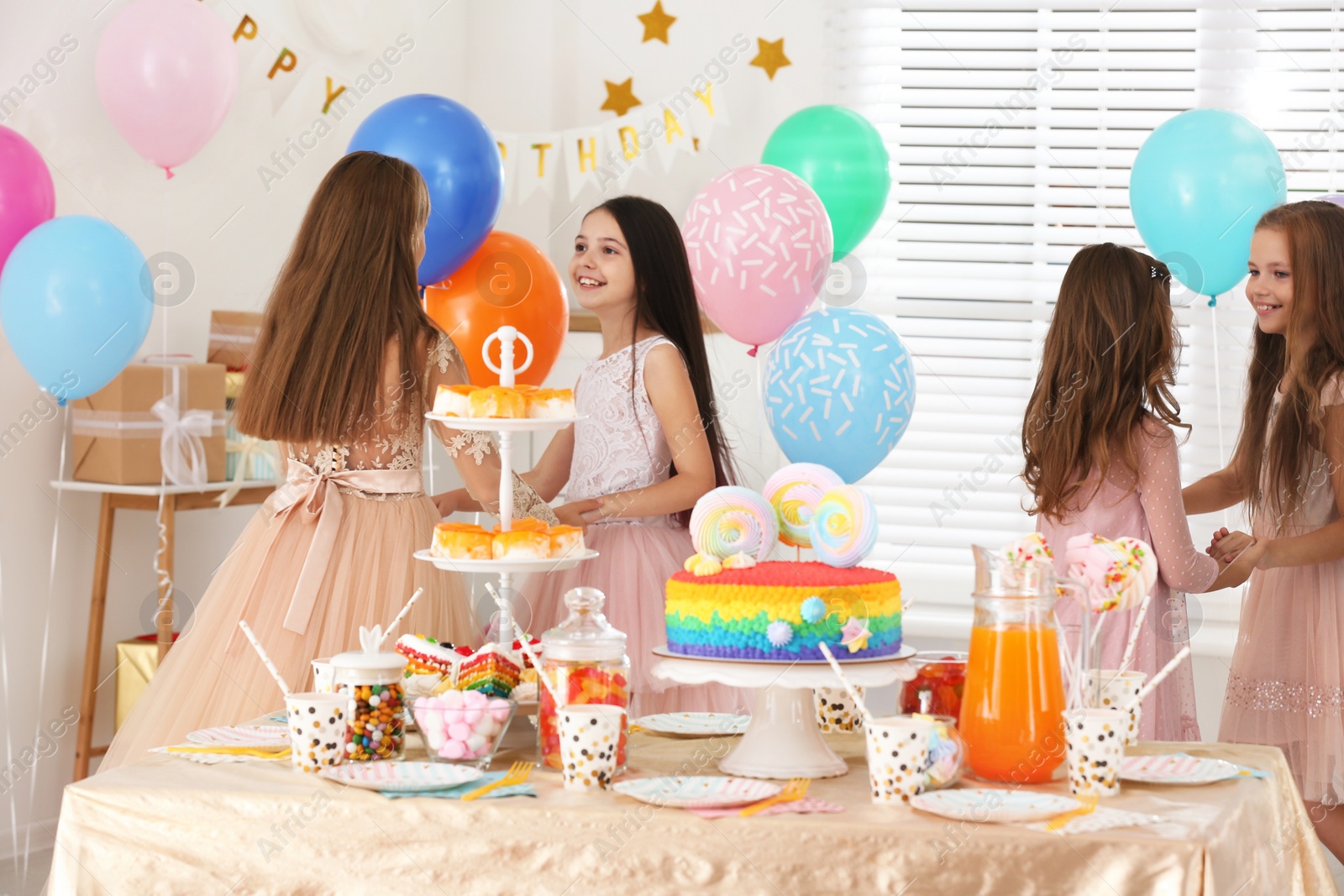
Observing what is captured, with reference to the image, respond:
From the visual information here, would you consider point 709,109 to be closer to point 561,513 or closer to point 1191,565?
point 561,513

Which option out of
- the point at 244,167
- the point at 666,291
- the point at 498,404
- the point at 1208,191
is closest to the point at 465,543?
the point at 498,404

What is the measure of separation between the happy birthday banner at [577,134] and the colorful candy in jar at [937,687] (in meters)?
2.70

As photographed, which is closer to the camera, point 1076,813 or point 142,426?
point 1076,813

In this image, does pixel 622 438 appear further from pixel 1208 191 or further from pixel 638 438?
pixel 1208 191

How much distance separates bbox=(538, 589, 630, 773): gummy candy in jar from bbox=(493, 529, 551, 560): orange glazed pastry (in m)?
0.28

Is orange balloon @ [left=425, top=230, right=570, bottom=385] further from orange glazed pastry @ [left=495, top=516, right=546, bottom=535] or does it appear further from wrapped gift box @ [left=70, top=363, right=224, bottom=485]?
orange glazed pastry @ [left=495, top=516, right=546, bottom=535]

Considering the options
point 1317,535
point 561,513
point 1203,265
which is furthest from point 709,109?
point 1317,535

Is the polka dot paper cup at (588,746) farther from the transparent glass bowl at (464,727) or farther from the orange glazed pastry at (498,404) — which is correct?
the orange glazed pastry at (498,404)

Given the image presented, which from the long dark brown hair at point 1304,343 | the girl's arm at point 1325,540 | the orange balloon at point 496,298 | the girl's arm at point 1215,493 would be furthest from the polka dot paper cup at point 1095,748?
the orange balloon at point 496,298

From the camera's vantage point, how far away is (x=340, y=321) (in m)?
2.03

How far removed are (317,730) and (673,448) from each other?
112cm

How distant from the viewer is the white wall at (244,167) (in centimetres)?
298

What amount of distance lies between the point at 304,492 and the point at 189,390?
111 cm

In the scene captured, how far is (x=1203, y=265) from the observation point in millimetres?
2859
